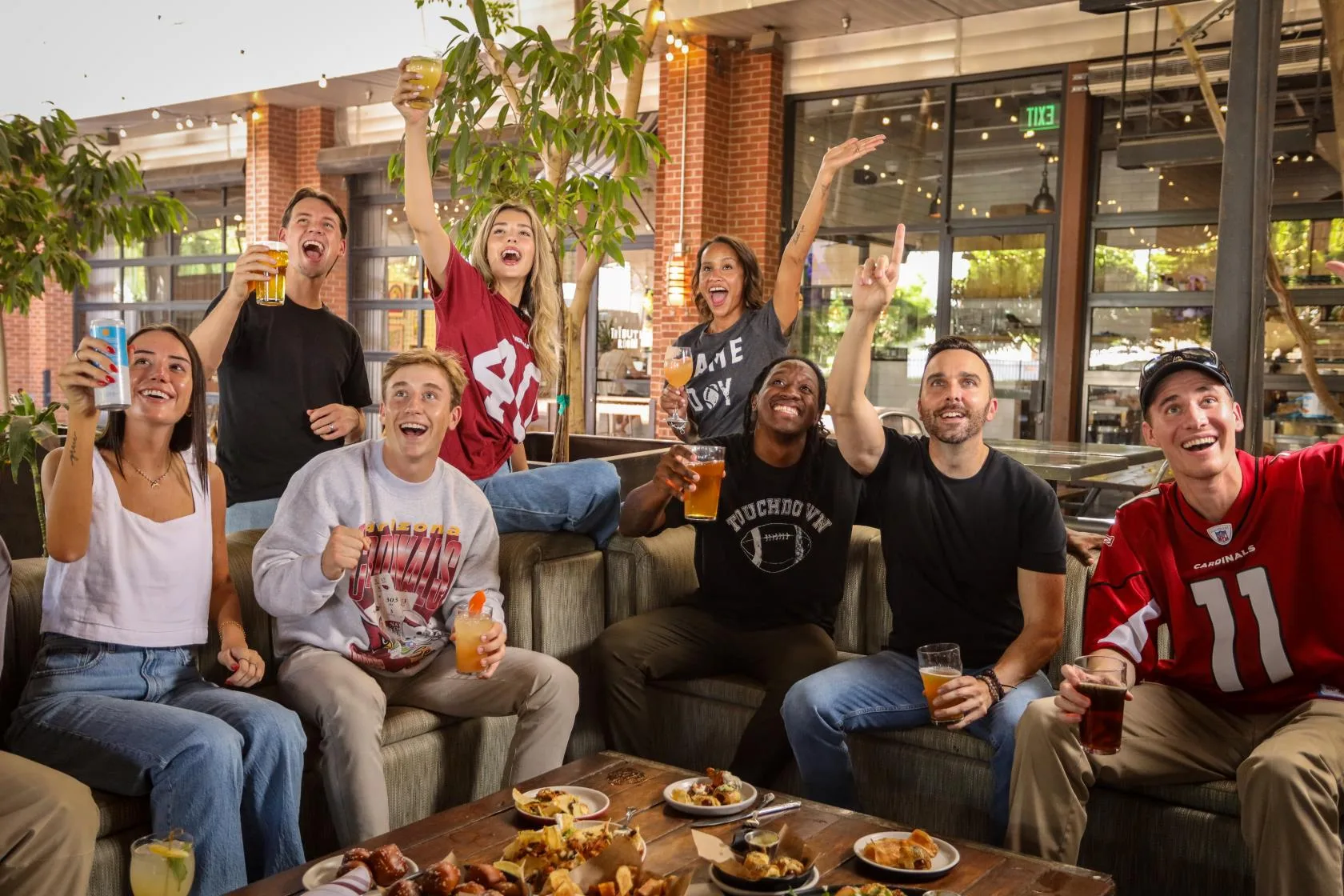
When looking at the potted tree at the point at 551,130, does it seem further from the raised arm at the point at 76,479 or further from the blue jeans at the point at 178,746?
the blue jeans at the point at 178,746

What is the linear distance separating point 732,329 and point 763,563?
100 cm

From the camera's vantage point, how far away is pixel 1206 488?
99.7 inches

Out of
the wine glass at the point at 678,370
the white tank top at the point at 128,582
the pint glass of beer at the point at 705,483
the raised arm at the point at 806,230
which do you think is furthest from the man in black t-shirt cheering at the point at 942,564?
the white tank top at the point at 128,582

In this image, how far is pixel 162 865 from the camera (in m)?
1.72

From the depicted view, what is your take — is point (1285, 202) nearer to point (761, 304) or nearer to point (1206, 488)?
point (761, 304)

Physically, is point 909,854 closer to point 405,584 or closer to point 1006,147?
point 405,584

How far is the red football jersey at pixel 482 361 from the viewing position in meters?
3.31

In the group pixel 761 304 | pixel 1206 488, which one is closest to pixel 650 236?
pixel 761 304

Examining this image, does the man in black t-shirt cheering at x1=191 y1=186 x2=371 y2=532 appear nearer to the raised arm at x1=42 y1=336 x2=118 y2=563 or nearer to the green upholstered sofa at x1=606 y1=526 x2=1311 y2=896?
the raised arm at x1=42 y1=336 x2=118 y2=563

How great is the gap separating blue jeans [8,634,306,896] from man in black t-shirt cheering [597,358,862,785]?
101 cm

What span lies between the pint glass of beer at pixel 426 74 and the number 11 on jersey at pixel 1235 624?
7.04 ft

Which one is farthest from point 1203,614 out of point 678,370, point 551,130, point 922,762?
point 551,130

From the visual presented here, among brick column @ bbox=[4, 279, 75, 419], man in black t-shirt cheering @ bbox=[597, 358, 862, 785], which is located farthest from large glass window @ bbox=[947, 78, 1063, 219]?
brick column @ bbox=[4, 279, 75, 419]

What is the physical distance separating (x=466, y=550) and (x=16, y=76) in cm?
1122
